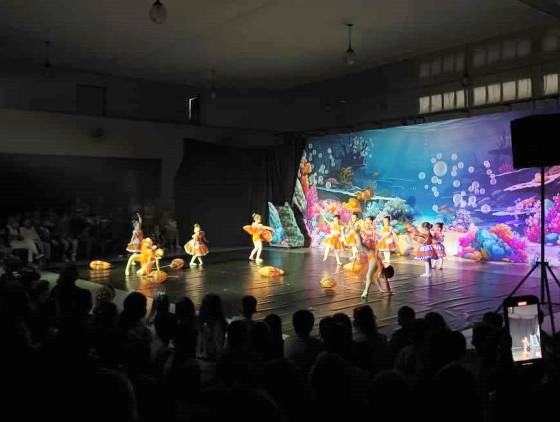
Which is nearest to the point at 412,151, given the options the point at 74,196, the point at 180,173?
the point at 180,173

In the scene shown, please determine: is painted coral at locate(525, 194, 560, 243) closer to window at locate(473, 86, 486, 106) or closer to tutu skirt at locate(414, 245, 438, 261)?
tutu skirt at locate(414, 245, 438, 261)

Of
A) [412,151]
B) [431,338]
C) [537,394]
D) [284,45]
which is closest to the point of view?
[537,394]

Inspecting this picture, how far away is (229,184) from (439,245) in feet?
24.8

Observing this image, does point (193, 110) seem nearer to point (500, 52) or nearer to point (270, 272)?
point (270, 272)

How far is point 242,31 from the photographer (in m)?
10.8

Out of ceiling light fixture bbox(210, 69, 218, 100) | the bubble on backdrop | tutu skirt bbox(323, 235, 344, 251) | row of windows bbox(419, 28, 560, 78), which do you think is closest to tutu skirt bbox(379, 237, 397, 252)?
tutu skirt bbox(323, 235, 344, 251)

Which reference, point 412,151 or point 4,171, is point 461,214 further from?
point 4,171

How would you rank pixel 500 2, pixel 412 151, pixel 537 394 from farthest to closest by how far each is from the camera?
pixel 412 151 < pixel 500 2 < pixel 537 394

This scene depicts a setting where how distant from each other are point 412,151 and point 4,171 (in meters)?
9.64

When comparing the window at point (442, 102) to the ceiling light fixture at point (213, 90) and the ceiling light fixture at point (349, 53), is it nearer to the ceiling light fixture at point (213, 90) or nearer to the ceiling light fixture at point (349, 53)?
the ceiling light fixture at point (349, 53)

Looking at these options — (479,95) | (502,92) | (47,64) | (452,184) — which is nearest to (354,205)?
(452,184)

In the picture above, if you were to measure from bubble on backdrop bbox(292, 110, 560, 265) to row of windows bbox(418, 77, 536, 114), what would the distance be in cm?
57

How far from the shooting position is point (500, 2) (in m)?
9.35

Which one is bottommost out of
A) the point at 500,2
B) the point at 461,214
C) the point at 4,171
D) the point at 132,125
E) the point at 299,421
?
the point at 299,421
